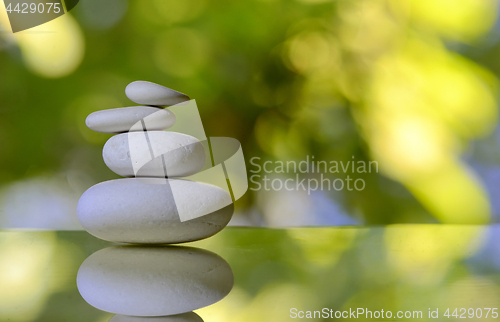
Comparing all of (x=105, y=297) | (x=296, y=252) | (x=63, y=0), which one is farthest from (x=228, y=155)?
(x=105, y=297)

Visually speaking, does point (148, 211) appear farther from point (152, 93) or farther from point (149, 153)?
point (152, 93)

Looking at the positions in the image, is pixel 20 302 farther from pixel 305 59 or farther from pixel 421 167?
pixel 421 167

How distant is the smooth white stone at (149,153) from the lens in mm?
859

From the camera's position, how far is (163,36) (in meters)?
1.87

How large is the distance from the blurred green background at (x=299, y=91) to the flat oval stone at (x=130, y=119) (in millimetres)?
991

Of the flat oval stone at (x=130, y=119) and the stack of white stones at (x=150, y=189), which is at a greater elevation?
the flat oval stone at (x=130, y=119)

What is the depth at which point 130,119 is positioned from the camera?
2.81 feet

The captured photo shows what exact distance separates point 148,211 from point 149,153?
13 cm

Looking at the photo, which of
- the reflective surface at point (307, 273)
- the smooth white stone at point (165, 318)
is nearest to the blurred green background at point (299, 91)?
the reflective surface at point (307, 273)

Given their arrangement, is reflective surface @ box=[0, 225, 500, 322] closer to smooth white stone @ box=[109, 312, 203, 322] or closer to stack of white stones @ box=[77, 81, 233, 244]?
smooth white stone @ box=[109, 312, 203, 322]

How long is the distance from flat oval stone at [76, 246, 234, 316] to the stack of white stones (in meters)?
0.04

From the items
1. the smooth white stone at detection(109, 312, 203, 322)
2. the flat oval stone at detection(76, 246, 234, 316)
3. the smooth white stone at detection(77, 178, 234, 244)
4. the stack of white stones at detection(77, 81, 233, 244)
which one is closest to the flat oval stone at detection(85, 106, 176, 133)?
the stack of white stones at detection(77, 81, 233, 244)

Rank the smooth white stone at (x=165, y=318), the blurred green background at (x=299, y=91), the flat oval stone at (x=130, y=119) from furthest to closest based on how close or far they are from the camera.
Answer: the blurred green background at (x=299, y=91) → the flat oval stone at (x=130, y=119) → the smooth white stone at (x=165, y=318)

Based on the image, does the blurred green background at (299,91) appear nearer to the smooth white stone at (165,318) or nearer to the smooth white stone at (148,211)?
the smooth white stone at (148,211)
